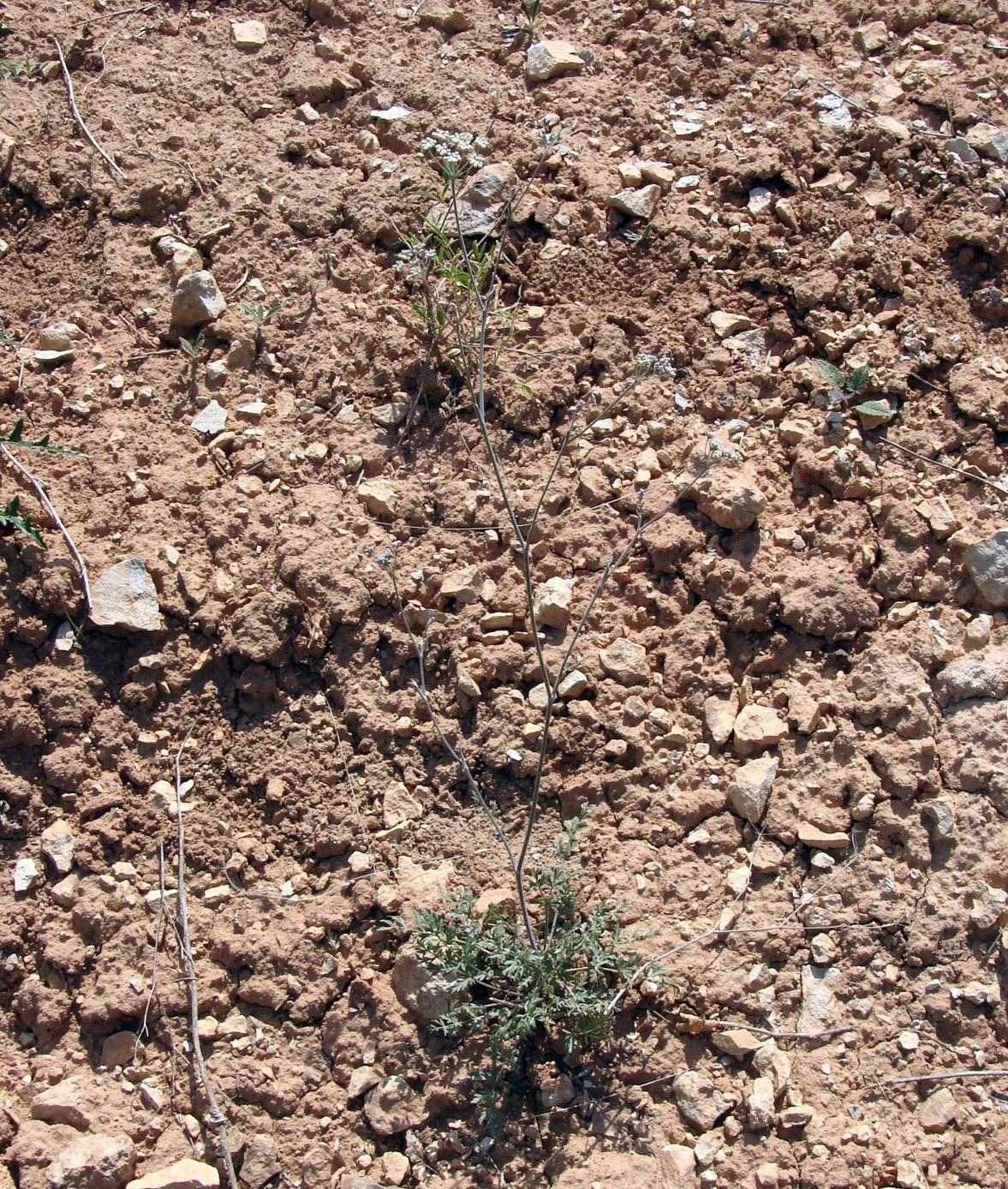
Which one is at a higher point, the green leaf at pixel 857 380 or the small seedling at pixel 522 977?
the green leaf at pixel 857 380

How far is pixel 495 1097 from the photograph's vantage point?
2.40 metres

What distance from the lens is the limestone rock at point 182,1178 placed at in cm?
233

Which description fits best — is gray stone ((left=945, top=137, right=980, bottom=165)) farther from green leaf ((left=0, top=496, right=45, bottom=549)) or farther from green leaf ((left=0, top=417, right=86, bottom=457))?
green leaf ((left=0, top=496, right=45, bottom=549))

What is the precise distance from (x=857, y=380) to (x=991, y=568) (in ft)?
2.02

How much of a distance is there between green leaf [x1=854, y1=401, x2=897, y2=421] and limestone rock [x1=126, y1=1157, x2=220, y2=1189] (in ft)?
7.81

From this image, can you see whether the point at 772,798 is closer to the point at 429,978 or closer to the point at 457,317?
the point at 429,978

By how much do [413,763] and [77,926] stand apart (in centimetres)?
83

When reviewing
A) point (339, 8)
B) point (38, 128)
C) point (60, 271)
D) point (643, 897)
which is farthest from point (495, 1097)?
point (339, 8)

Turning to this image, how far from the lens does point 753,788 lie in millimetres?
2684

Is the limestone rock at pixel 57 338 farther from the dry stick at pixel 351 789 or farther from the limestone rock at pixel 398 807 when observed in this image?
the limestone rock at pixel 398 807

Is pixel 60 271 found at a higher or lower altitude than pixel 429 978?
higher

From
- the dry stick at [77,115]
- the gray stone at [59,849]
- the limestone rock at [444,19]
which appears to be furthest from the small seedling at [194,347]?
the limestone rock at [444,19]

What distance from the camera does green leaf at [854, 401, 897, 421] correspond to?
3092 millimetres

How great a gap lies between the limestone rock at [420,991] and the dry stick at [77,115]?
2.40 meters
